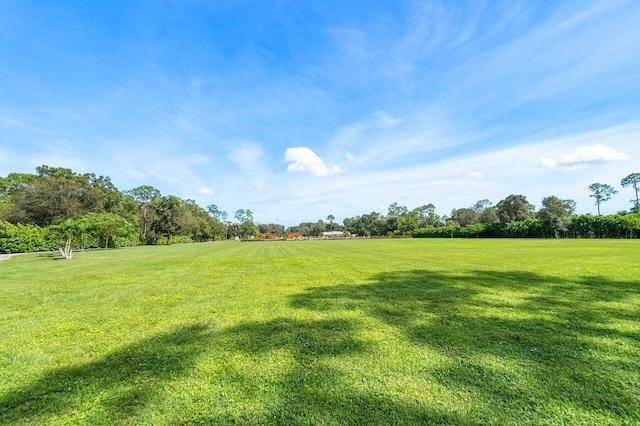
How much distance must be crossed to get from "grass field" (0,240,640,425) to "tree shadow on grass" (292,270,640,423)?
0.02 metres

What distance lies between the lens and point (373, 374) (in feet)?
8.38

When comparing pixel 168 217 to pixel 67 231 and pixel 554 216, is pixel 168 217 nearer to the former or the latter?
pixel 67 231

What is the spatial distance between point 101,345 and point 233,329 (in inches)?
61.8

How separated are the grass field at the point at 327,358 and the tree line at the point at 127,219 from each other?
14.9 meters

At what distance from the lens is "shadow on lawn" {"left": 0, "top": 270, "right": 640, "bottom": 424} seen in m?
2.03

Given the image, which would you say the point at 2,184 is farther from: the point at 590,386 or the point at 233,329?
the point at 590,386

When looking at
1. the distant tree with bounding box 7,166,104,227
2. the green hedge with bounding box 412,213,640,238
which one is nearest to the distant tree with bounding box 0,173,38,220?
the distant tree with bounding box 7,166,104,227

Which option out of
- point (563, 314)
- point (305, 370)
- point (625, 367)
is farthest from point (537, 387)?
point (563, 314)

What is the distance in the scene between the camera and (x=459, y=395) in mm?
2201

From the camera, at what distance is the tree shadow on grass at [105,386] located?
2.10 m

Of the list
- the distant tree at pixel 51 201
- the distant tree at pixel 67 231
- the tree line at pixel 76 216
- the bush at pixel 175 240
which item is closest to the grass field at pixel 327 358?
the distant tree at pixel 67 231

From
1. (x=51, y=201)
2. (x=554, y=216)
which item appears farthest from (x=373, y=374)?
(x=554, y=216)

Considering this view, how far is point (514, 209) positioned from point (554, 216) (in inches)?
639

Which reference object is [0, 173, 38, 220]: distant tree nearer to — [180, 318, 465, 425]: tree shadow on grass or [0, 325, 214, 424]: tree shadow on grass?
[0, 325, 214, 424]: tree shadow on grass
